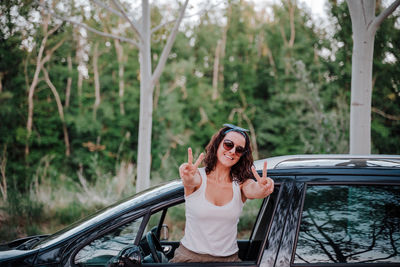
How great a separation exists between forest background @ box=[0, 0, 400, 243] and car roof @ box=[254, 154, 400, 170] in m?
9.15

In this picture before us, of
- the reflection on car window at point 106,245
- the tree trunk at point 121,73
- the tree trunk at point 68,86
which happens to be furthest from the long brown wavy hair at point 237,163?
the tree trunk at point 68,86

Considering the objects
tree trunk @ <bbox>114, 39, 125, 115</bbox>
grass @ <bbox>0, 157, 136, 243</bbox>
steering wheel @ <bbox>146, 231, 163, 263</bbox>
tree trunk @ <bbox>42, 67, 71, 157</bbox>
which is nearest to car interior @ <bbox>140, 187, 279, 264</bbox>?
steering wheel @ <bbox>146, 231, 163, 263</bbox>

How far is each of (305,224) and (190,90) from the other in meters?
18.7

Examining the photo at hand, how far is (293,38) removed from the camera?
21875mm

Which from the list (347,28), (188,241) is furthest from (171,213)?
(347,28)

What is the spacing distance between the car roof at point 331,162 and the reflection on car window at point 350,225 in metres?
0.16

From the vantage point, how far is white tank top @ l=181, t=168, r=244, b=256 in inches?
79.3

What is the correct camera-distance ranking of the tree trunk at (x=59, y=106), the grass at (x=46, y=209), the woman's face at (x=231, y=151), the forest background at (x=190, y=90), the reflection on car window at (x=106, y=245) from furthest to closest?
the tree trunk at (x=59, y=106) → the forest background at (x=190, y=90) → the grass at (x=46, y=209) → the woman's face at (x=231, y=151) → the reflection on car window at (x=106, y=245)

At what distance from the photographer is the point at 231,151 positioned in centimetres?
216

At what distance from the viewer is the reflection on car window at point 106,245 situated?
2061 millimetres

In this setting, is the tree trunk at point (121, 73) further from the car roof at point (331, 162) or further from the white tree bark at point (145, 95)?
the car roof at point (331, 162)

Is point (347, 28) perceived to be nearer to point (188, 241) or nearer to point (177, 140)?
point (177, 140)

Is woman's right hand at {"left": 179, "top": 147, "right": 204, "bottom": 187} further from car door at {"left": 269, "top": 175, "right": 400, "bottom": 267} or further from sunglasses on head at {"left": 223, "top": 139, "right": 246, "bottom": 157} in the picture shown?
car door at {"left": 269, "top": 175, "right": 400, "bottom": 267}

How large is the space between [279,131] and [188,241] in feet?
63.2
